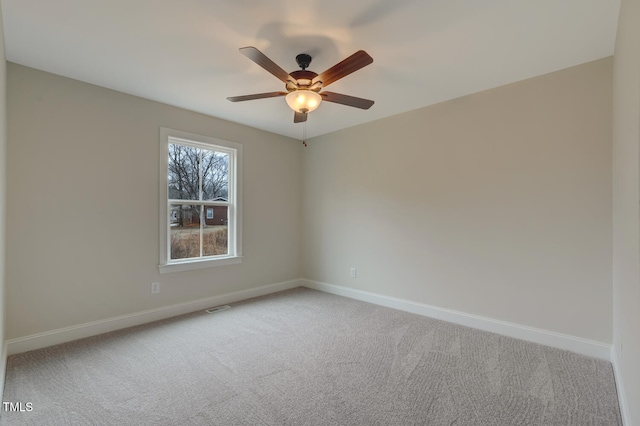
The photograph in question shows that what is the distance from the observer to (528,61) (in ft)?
8.06

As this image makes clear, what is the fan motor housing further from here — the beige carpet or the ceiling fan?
the beige carpet

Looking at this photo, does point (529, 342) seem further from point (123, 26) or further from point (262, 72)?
point (123, 26)

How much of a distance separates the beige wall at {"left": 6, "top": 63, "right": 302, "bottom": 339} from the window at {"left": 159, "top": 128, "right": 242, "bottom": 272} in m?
0.12

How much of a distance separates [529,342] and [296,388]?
223cm

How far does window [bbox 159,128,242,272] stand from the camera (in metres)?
3.42

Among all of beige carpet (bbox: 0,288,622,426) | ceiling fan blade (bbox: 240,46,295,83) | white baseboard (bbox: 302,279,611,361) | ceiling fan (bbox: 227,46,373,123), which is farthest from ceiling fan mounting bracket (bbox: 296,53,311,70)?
white baseboard (bbox: 302,279,611,361)

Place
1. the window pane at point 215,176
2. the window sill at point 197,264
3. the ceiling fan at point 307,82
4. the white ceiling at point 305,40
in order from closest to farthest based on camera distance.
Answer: the white ceiling at point 305,40 < the ceiling fan at point 307,82 < the window sill at point 197,264 < the window pane at point 215,176

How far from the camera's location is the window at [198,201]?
11.2 ft

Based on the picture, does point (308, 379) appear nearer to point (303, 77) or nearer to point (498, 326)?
point (498, 326)

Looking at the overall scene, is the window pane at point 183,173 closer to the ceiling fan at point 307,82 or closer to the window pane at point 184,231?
the window pane at point 184,231

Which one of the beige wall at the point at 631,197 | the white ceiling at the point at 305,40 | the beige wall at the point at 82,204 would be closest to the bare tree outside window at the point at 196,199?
the beige wall at the point at 82,204

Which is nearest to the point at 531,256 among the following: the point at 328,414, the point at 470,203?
the point at 470,203

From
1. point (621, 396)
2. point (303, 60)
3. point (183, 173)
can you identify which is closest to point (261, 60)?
point (303, 60)

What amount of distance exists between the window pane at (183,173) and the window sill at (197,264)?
80cm
